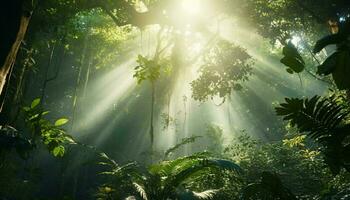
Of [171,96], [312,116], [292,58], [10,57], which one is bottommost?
[312,116]

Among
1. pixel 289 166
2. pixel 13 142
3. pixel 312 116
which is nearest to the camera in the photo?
pixel 312 116

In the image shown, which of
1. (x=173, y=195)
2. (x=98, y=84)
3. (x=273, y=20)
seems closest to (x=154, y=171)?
(x=173, y=195)

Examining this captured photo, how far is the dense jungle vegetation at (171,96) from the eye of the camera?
126 inches

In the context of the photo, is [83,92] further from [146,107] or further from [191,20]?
[191,20]

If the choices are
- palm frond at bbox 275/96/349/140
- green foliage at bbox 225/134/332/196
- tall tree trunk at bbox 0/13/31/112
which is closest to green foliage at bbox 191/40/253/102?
green foliage at bbox 225/134/332/196

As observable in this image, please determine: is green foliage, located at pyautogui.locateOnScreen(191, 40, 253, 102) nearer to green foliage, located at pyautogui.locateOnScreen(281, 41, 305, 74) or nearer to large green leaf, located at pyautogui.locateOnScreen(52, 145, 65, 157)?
large green leaf, located at pyautogui.locateOnScreen(52, 145, 65, 157)

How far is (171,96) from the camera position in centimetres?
1741

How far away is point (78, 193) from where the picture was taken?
2480 centimetres

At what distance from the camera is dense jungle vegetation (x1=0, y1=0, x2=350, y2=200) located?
320 centimetres

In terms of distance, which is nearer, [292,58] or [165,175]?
[292,58]

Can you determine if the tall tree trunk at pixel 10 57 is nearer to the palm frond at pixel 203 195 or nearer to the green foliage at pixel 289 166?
the palm frond at pixel 203 195

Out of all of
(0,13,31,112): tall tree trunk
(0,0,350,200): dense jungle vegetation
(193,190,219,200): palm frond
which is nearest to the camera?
(0,0,350,200): dense jungle vegetation

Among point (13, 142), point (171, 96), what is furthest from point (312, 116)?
point (171, 96)

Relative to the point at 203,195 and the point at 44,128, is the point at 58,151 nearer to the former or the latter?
the point at 44,128
